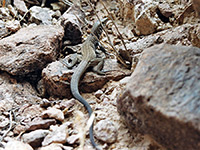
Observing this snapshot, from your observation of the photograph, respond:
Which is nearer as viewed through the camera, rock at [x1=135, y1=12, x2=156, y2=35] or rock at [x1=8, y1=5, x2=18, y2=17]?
rock at [x1=135, y1=12, x2=156, y2=35]

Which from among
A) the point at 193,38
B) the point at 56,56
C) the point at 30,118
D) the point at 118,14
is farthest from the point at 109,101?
the point at 118,14

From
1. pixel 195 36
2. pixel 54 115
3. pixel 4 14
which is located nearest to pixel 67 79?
pixel 54 115

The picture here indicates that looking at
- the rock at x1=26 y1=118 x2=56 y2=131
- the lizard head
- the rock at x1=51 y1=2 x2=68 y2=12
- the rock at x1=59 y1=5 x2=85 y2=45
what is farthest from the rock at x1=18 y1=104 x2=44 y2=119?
the rock at x1=51 y1=2 x2=68 y2=12

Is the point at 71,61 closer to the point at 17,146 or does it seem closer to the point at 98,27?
the point at 98,27

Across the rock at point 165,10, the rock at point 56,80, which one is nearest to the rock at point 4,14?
the rock at point 56,80

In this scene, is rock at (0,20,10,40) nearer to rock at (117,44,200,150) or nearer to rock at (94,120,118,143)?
rock at (94,120,118,143)

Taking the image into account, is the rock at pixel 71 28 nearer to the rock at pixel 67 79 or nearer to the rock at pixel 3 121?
the rock at pixel 67 79

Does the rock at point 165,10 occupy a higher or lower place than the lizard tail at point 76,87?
higher
